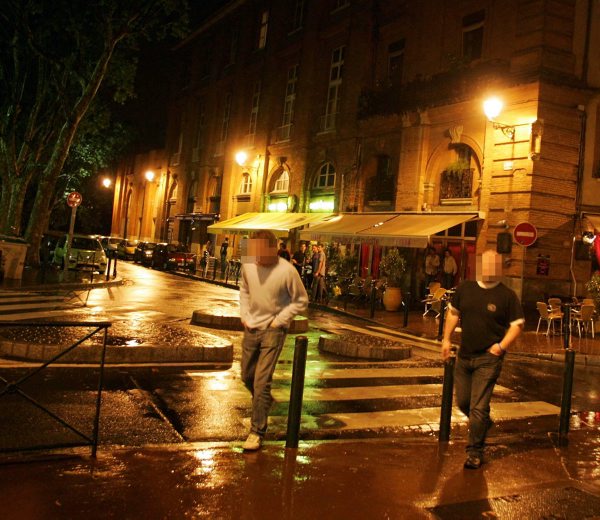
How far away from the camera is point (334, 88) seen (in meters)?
27.8

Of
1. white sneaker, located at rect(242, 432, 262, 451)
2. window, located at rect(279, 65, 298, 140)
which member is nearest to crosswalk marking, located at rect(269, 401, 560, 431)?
white sneaker, located at rect(242, 432, 262, 451)

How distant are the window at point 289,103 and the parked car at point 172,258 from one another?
802 cm

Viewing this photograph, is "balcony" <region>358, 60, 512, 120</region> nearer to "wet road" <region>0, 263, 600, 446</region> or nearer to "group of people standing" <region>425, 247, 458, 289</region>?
"group of people standing" <region>425, 247, 458, 289</region>

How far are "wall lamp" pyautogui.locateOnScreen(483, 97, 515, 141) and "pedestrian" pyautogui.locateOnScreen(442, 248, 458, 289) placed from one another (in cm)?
414

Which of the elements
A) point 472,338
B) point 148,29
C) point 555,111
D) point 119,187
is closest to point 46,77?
point 148,29

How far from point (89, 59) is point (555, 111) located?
16.8m

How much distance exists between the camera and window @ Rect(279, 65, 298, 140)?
30.5 m

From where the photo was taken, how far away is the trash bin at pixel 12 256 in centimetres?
1803

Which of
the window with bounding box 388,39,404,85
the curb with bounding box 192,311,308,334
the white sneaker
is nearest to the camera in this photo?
the white sneaker

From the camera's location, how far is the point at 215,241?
36562mm

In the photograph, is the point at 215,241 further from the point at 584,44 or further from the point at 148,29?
the point at 584,44

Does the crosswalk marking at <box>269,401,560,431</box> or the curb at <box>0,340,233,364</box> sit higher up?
the curb at <box>0,340,233,364</box>

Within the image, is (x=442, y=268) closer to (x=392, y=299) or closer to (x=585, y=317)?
(x=392, y=299)

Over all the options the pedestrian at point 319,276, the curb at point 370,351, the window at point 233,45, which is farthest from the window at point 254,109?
the curb at point 370,351
